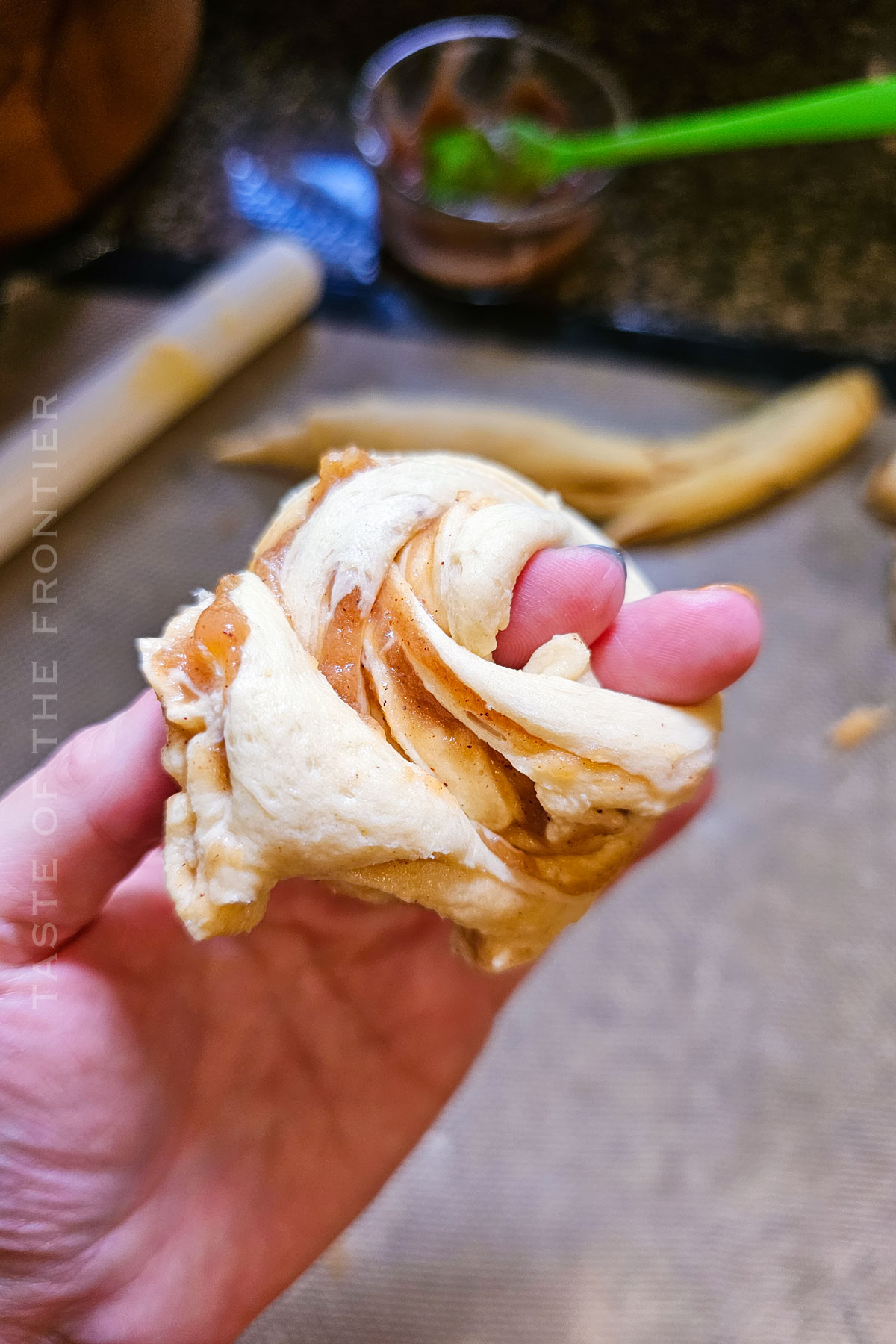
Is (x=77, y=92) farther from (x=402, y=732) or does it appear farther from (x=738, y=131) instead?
(x=402, y=732)

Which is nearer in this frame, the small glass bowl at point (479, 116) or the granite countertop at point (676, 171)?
the small glass bowl at point (479, 116)

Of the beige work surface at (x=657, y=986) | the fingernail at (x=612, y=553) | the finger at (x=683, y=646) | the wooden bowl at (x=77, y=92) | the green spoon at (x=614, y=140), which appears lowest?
the beige work surface at (x=657, y=986)

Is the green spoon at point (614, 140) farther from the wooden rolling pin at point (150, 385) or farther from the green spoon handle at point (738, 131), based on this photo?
the wooden rolling pin at point (150, 385)

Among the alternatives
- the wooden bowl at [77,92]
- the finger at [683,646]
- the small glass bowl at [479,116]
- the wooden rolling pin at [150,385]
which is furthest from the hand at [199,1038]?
the small glass bowl at [479,116]

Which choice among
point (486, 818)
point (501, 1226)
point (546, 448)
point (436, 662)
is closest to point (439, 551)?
point (436, 662)

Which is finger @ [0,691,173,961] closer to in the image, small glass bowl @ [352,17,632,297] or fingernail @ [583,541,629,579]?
fingernail @ [583,541,629,579]

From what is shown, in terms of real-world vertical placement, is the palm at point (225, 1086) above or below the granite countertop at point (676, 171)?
below

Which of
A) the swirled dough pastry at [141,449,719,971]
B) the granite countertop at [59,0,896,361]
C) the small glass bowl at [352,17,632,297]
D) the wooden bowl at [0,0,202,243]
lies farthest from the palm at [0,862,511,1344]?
the granite countertop at [59,0,896,361]
